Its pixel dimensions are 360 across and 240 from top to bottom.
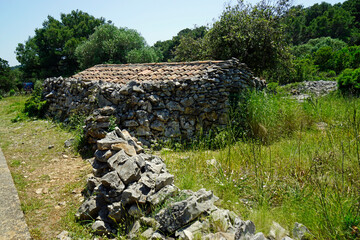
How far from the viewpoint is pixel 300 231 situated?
7.97 ft

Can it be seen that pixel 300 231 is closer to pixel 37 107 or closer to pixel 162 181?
pixel 162 181

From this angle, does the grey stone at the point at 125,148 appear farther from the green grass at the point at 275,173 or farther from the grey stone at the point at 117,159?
the green grass at the point at 275,173

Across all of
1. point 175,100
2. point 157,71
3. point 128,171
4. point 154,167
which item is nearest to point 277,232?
point 154,167

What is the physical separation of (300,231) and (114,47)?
50.5 ft

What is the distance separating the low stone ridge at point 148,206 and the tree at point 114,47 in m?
12.2

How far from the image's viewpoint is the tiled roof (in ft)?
22.5

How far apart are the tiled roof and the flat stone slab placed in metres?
4.40

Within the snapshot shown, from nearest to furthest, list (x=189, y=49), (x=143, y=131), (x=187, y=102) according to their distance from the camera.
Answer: (x=143, y=131) → (x=187, y=102) → (x=189, y=49)

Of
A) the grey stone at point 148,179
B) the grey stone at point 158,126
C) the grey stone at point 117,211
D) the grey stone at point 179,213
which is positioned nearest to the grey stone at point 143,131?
the grey stone at point 158,126

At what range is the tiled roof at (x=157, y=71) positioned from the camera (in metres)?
6.86

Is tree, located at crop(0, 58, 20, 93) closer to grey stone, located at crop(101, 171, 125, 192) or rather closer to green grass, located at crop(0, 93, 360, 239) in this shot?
green grass, located at crop(0, 93, 360, 239)

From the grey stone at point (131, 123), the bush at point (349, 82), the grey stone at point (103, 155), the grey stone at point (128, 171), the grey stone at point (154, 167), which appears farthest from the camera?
the bush at point (349, 82)

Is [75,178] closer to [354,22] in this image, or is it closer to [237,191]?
[237,191]

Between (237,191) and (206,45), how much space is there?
10.4 meters
